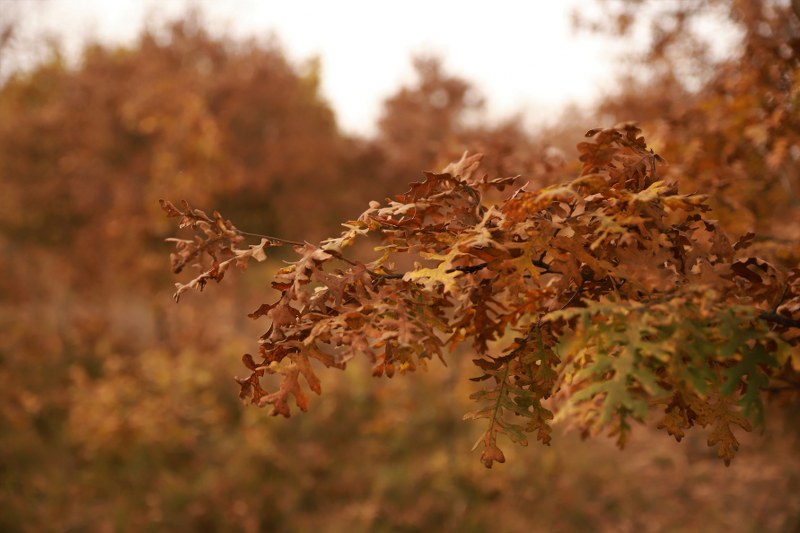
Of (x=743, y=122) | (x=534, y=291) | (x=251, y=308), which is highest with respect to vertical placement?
(x=251, y=308)

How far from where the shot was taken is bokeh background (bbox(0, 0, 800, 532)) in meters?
4.19

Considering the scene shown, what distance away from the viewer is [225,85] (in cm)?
1031

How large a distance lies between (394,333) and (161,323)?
9.02 meters

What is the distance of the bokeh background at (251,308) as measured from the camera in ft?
13.7

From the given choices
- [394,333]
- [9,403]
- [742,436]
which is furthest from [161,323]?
[394,333]

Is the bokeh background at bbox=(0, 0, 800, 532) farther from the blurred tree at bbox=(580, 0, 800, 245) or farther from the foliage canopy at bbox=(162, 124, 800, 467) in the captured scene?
the foliage canopy at bbox=(162, 124, 800, 467)

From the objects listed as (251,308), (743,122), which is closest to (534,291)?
(743,122)

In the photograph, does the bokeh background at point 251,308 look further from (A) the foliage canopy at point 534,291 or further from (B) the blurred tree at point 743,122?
(A) the foliage canopy at point 534,291

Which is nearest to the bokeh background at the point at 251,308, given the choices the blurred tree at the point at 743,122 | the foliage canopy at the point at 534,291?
the blurred tree at the point at 743,122

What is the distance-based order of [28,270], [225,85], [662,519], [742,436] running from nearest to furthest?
[662,519], [742,436], [225,85], [28,270]

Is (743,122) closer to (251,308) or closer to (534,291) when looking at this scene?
(534,291)

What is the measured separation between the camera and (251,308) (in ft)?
33.8

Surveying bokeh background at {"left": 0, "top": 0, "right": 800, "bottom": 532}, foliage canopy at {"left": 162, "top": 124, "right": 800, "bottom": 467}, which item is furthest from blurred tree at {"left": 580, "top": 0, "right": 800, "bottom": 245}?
foliage canopy at {"left": 162, "top": 124, "right": 800, "bottom": 467}

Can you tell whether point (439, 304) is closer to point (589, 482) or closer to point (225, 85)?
point (589, 482)
